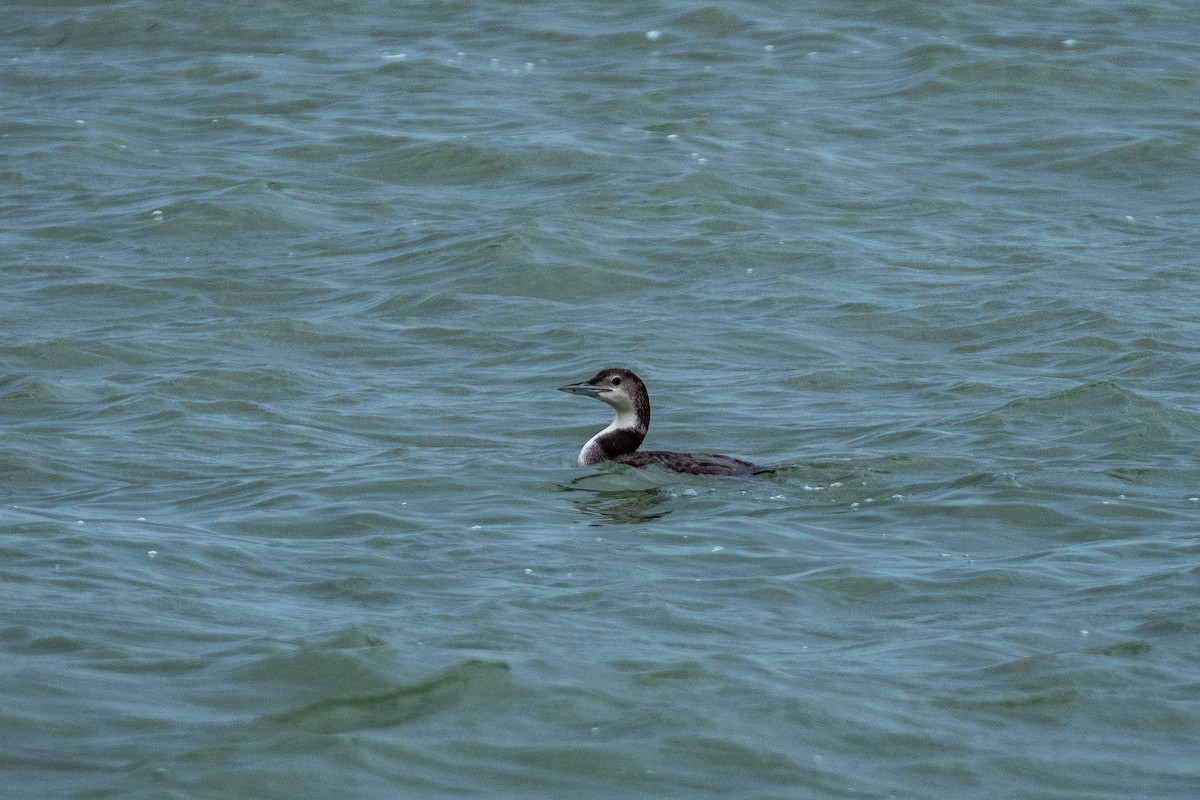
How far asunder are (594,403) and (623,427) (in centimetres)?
229

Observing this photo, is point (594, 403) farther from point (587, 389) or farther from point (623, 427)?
point (623, 427)

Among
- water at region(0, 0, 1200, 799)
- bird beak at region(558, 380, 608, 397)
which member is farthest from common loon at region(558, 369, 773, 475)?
water at region(0, 0, 1200, 799)

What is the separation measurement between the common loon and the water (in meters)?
0.25

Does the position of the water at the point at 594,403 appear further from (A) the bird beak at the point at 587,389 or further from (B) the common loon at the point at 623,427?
(A) the bird beak at the point at 587,389

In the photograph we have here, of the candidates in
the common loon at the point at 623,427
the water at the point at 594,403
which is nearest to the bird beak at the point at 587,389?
the common loon at the point at 623,427

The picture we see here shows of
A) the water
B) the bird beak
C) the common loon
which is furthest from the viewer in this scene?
the bird beak

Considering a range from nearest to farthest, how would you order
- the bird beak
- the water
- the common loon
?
the water, the common loon, the bird beak

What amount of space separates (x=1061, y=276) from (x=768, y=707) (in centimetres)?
1011

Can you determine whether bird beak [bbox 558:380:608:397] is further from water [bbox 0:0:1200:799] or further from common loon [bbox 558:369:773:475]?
water [bbox 0:0:1200:799]

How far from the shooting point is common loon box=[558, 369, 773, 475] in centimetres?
1288

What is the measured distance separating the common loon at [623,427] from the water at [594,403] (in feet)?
0.82

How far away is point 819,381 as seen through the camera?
15.1 m

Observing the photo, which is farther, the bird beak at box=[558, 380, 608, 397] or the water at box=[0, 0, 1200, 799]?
the bird beak at box=[558, 380, 608, 397]

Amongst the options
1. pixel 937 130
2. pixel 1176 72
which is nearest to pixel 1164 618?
pixel 937 130
